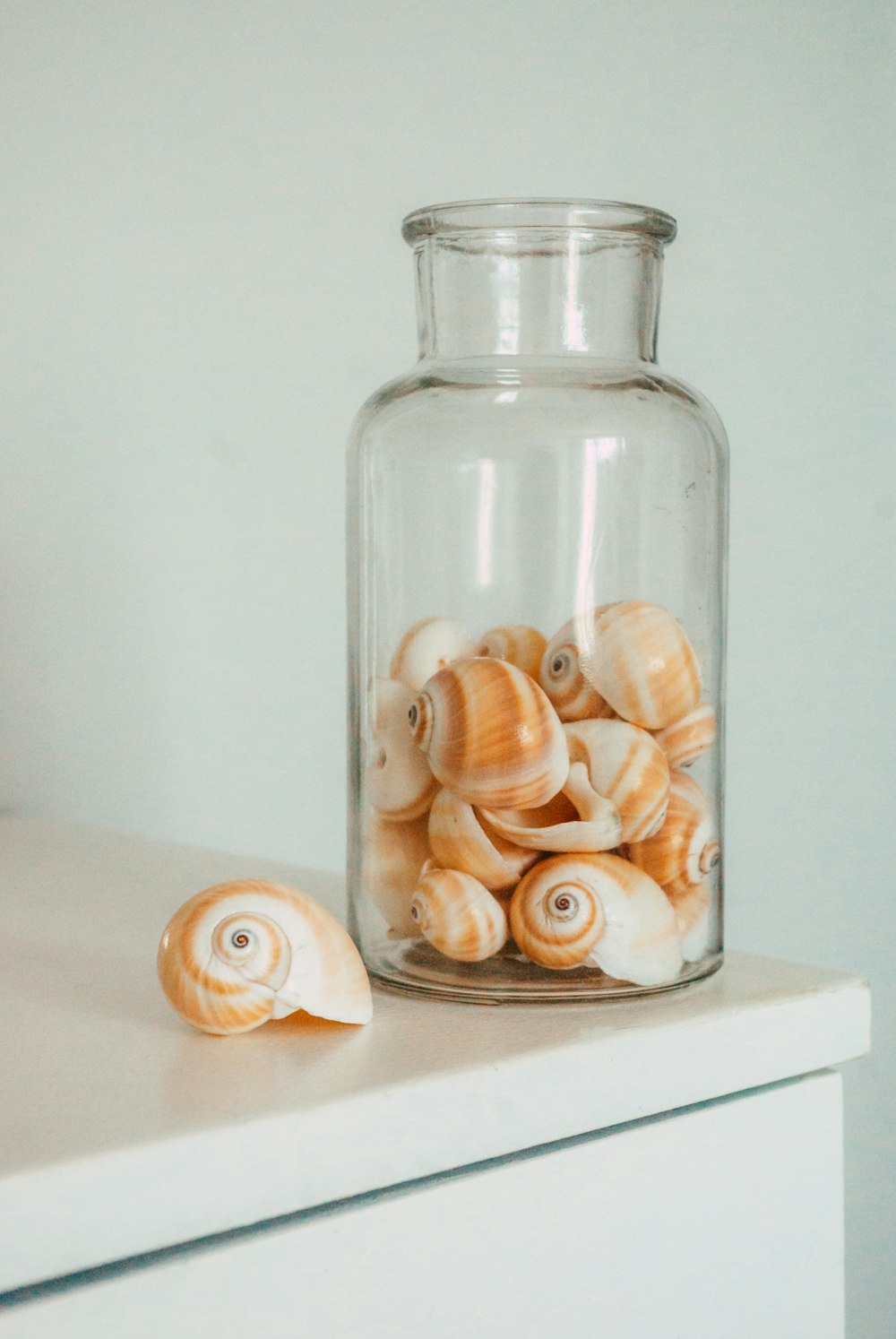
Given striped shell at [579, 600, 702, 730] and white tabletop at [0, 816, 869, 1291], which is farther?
striped shell at [579, 600, 702, 730]

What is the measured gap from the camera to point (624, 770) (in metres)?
0.39

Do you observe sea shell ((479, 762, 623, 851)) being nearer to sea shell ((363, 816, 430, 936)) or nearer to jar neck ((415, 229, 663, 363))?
sea shell ((363, 816, 430, 936))

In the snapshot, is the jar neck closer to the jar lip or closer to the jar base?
the jar lip

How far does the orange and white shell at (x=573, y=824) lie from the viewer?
390 mm

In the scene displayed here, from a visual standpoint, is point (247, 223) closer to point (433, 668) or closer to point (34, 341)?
point (34, 341)

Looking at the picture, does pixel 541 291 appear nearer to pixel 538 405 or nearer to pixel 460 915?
pixel 538 405

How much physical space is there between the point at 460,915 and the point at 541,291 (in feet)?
0.67

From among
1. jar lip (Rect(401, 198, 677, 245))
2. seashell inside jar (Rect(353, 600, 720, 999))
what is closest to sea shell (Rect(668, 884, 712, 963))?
seashell inside jar (Rect(353, 600, 720, 999))

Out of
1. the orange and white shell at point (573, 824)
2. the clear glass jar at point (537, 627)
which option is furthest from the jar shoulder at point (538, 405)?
the orange and white shell at point (573, 824)

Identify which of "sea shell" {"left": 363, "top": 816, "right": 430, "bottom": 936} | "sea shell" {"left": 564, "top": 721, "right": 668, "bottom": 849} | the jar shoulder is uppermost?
the jar shoulder

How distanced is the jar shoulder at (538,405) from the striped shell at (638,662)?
0.20 feet

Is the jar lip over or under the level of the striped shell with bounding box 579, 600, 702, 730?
over

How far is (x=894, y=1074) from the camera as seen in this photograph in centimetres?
139

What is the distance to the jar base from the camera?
390 mm
